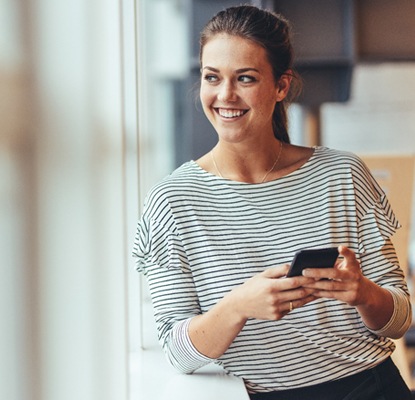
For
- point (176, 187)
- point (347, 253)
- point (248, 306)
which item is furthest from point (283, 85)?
point (248, 306)

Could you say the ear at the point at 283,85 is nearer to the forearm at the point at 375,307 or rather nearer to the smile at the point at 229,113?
the smile at the point at 229,113

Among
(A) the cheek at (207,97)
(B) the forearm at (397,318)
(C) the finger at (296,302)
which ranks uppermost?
(A) the cheek at (207,97)

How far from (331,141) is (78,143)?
5078 mm

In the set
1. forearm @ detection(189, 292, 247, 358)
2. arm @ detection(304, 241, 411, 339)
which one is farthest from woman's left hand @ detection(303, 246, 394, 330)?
forearm @ detection(189, 292, 247, 358)

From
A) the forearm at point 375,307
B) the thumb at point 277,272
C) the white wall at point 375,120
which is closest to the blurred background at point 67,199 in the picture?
the thumb at point 277,272

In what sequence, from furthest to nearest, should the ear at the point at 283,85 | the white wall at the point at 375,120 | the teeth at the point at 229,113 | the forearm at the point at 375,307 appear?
the white wall at the point at 375,120
the ear at the point at 283,85
the teeth at the point at 229,113
the forearm at the point at 375,307

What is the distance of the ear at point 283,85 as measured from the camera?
6.07ft

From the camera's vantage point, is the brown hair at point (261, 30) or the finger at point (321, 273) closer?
the finger at point (321, 273)

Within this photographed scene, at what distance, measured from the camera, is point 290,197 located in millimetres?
1791

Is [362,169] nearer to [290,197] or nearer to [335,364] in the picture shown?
[290,197]

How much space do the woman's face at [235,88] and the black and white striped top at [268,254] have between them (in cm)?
14

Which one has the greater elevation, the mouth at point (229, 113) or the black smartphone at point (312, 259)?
the mouth at point (229, 113)

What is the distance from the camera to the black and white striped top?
168 centimetres

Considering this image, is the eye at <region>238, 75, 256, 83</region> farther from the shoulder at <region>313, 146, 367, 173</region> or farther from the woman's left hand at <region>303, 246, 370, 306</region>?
the woman's left hand at <region>303, 246, 370, 306</region>
